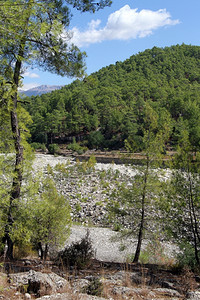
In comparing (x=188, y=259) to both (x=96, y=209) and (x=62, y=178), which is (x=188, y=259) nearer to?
(x=96, y=209)

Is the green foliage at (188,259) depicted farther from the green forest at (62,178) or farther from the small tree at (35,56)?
the small tree at (35,56)

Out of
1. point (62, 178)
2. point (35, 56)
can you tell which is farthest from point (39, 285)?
point (62, 178)

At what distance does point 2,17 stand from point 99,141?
54.3 meters

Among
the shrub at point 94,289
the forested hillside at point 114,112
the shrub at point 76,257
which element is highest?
the forested hillside at point 114,112

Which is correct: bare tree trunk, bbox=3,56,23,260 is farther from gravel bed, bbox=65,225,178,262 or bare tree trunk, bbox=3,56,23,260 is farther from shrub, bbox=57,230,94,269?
gravel bed, bbox=65,225,178,262

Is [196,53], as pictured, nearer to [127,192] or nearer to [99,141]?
[99,141]

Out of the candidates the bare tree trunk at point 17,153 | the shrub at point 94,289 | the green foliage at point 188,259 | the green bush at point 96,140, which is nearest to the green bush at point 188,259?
the green foliage at point 188,259

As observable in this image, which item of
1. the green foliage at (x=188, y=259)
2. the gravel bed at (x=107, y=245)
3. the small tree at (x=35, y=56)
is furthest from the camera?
the gravel bed at (x=107, y=245)

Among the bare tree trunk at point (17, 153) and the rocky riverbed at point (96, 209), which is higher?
the bare tree trunk at point (17, 153)

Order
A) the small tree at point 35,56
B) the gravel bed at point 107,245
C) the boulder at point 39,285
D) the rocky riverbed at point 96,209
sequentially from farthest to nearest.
→ the rocky riverbed at point 96,209 → the gravel bed at point 107,245 → the small tree at point 35,56 → the boulder at point 39,285

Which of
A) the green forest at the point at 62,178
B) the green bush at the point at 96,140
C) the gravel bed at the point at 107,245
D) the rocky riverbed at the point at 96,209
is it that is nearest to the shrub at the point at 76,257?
the green forest at the point at 62,178

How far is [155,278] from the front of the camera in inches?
227

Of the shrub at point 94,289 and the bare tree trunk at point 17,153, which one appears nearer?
the shrub at point 94,289

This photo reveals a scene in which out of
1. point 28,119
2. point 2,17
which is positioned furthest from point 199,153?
point 2,17
